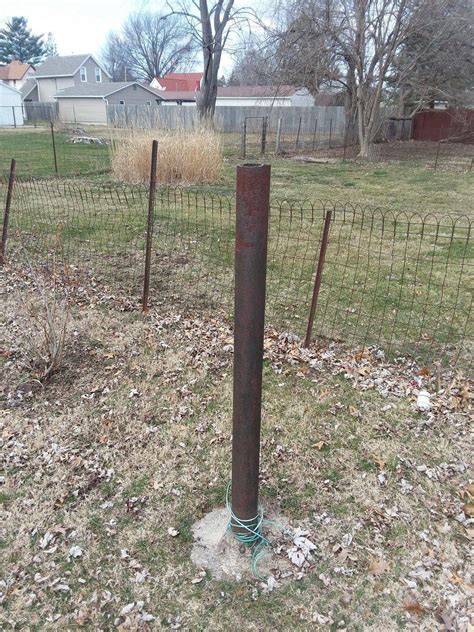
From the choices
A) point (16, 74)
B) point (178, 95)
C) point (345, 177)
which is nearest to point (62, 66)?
point (16, 74)

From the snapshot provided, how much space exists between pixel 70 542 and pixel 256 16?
21.6 meters

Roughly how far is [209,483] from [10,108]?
133ft

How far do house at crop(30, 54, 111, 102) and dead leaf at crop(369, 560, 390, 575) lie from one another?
50.6m

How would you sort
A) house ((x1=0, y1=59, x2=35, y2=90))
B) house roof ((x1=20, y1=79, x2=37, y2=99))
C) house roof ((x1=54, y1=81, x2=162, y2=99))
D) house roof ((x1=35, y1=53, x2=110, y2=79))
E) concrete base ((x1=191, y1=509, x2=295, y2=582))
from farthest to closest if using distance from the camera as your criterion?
house ((x1=0, y1=59, x2=35, y2=90))
house roof ((x1=20, y1=79, x2=37, y2=99))
house roof ((x1=35, y1=53, x2=110, y2=79))
house roof ((x1=54, y1=81, x2=162, y2=99))
concrete base ((x1=191, y1=509, x2=295, y2=582))

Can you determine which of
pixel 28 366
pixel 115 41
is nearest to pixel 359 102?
pixel 28 366

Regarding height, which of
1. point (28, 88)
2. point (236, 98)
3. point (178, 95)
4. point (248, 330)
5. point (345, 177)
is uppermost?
point (28, 88)

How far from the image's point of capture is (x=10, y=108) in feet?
120

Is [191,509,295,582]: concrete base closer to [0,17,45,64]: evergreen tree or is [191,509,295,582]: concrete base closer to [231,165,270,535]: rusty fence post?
[231,165,270,535]: rusty fence post

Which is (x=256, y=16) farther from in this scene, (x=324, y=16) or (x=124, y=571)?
(x=124, y=571)

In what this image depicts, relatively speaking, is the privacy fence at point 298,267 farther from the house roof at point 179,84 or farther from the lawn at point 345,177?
the house roof at point 179,84

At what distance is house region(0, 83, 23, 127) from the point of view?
117 ft

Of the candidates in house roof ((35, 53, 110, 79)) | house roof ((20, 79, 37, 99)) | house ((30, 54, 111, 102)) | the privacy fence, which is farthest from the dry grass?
house roof ((20, 79, 37, 99))

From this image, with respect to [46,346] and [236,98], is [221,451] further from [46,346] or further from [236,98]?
[236,98]

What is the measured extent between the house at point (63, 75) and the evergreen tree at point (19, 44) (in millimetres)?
16553
